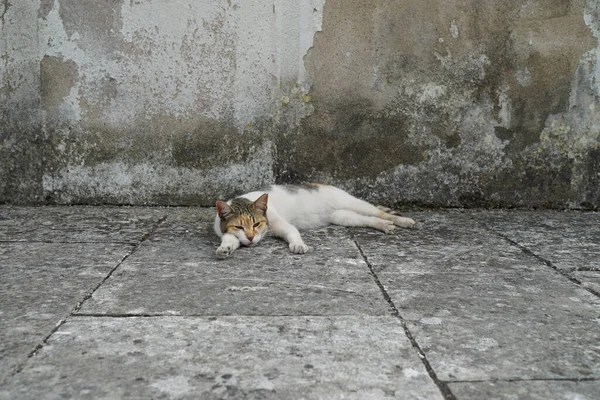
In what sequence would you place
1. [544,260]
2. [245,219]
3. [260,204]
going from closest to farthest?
[544,260], [245,219], [260,204]

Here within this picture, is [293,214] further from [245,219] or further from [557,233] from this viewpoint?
[557,233]

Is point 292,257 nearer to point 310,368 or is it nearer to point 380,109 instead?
point 310,368

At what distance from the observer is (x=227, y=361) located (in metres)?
1.93

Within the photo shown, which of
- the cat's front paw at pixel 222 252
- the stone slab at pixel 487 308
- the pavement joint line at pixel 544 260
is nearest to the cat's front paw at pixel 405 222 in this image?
the stone slab at pixel 487 308

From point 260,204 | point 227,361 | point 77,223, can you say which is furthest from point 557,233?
point 77,223

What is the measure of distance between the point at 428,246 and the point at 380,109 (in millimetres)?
1359

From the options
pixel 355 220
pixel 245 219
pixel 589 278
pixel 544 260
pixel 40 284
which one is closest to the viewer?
pixel 40 284

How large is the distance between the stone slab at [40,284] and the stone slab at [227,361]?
9 centimetres

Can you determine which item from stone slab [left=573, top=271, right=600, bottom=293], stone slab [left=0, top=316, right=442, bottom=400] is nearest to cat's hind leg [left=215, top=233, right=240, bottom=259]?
stone slab [left=0, top=316, right=442, bottom=400]

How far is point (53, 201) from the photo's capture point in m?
4.43

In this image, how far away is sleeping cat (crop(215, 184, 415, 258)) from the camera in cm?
342

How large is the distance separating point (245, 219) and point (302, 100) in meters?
1.33

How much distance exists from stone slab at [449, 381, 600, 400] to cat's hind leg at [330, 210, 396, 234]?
6.90 feet

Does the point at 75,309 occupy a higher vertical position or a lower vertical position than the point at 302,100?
lower
